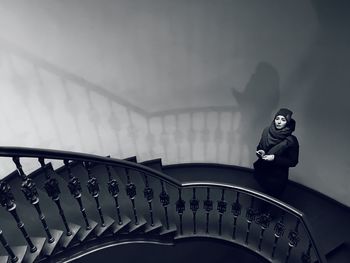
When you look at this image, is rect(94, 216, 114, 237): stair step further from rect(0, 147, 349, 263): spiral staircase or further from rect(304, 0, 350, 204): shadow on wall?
rect(304, 0, 350, 204): shadow on wall

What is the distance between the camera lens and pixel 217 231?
4.66m

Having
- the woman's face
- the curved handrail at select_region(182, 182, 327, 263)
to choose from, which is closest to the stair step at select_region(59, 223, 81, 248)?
the curved handrail at select_region(182, 182, 327, 263)

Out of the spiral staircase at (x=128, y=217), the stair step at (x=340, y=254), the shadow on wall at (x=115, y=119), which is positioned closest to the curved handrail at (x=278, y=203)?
the spiral staircase at (x=128, y=217)

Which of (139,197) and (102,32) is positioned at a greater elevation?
(102,32)

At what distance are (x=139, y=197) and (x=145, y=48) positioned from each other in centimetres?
204

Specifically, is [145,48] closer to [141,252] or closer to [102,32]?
[102,32]

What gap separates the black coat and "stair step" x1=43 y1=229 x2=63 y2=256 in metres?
2.55

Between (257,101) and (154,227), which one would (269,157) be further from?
(154,227)

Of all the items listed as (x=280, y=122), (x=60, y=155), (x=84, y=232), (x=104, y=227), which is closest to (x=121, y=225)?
(x=104, y=227)

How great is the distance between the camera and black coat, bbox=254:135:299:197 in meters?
4.15

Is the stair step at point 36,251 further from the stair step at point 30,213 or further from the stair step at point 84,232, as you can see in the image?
the stair step at point 84,232

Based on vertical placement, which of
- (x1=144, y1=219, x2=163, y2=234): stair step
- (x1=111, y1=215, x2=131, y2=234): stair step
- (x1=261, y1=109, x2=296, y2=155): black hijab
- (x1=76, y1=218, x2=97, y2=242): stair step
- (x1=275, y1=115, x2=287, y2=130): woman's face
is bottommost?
(x1=144, y1=219, x2=163, y2=234): stair step

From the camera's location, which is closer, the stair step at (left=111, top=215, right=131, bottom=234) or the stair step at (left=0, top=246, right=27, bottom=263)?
the stair step at (left=0, top=246, right=27, bottom=263)

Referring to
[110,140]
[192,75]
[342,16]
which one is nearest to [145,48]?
[192,75]
